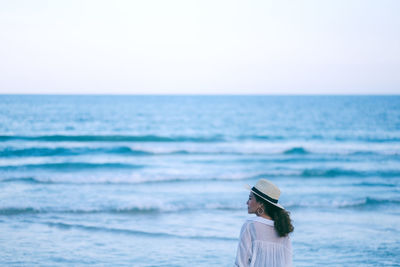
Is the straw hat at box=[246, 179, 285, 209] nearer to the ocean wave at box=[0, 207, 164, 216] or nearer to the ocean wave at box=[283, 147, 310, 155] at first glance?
the ocean wave at box=[0, 207, 164, 216]

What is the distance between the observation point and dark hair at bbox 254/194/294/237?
3.09m

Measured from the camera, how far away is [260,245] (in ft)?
10.2

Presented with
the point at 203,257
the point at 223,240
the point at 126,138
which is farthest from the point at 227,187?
the point at 126,138

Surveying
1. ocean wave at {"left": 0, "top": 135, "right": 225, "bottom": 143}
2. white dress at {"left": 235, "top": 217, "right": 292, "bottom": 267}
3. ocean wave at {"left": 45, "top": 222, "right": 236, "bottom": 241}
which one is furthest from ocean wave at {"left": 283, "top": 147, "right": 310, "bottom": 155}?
white dress at {"left": 235, "top": 217, "right": 292, "bottom": 267}

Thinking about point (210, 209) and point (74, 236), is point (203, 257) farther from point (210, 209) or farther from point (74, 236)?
point (210, 209)

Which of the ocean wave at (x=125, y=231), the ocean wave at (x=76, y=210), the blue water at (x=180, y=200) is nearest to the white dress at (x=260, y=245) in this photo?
the blue water at (x=180, y=200)

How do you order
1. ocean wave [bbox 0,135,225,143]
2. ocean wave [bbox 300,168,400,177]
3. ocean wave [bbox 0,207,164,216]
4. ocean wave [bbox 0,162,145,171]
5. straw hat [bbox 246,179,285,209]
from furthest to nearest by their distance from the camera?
ocean wave [bbox 0,135,225,143]
ocean wave [bbox 0,162,145,171]
ocean wave [bbox 300,168,400,177]
ocean wave [bbox 0,207,164,216]
straw hat [bbox 246,179,285,209]

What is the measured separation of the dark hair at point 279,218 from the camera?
3.09 m

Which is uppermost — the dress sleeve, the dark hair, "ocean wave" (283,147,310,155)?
the dark hair

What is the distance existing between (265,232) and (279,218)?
139 millimetres

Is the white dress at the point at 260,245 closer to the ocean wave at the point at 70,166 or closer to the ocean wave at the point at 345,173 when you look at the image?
the ocean wave at the point at 345,173

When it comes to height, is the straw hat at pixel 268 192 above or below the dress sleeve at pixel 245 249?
above

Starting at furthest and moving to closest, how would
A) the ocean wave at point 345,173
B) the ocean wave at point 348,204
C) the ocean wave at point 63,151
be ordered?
the ocean wave at point 63,151 → the ocean wave at point 345,173 → the ocean wave at point 348,204

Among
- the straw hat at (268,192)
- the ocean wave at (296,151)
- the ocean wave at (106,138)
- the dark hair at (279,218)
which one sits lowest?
the ocean wave at (296,151)
